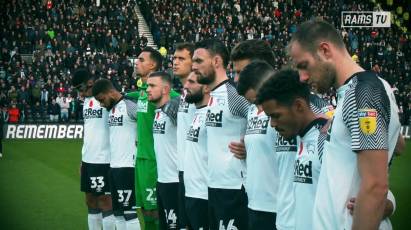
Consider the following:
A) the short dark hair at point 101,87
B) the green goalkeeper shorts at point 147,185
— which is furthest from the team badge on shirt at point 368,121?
the short dark hair at point 101,87

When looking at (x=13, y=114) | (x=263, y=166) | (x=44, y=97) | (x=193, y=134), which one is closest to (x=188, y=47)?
(x=193, y=134)

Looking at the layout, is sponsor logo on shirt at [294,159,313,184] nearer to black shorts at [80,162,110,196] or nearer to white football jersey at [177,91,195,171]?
white football jersey at [177,91,195,171]

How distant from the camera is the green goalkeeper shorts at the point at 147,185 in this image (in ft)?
29.8

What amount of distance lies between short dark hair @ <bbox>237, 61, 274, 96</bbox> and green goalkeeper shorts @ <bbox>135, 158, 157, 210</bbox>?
348 centimetres

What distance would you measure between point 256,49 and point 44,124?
24.6 m

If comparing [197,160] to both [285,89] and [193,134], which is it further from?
[285,89]

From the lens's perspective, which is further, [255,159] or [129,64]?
[129,64]

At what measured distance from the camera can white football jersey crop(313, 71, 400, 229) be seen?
363 centimetres

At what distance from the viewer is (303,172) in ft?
15.1

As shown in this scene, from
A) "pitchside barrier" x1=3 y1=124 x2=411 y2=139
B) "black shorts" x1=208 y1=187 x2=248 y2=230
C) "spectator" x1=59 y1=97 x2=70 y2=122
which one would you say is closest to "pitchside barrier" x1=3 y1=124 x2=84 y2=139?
"pitchside barrier" x1=3 y1=124 x2=411 y2=139

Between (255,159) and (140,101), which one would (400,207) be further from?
(255,159)

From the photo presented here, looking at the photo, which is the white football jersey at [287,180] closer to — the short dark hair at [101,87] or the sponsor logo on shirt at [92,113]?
the short dark hair at [101,87]

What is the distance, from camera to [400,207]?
13281 mm

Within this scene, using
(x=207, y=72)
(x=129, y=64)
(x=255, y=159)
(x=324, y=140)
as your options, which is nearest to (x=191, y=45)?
(x=207, y=72)
